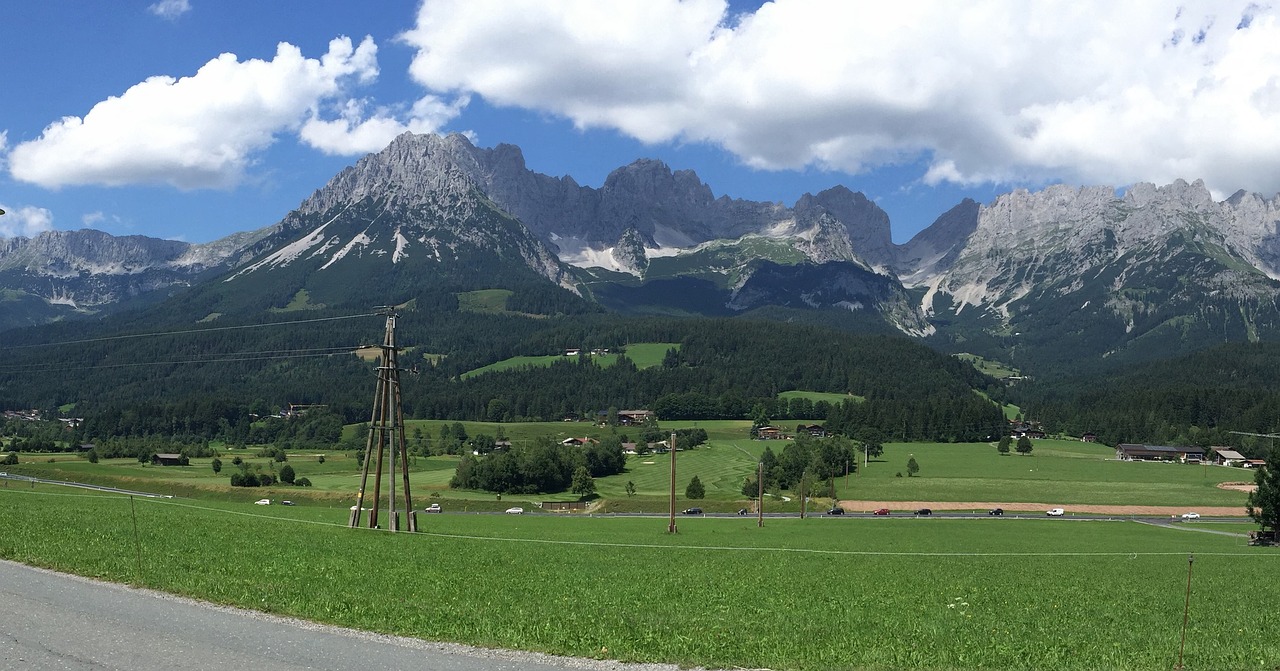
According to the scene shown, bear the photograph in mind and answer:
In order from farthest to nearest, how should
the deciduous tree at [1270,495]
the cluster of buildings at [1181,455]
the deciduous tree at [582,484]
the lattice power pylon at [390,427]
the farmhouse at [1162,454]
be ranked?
the farmhouse at [1162,454] < the cluster of buildings at [1181,455] < the deciduous tree at [582,484] < the deciduous tree at [1270,495] < the lattice power pylon at [390,427]

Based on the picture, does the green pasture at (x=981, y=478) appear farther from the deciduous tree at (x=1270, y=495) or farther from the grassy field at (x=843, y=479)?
the deciduous tree at (x=1270, y=495)

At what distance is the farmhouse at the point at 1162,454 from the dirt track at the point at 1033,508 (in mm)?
69736

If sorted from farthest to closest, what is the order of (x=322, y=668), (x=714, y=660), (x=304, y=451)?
1. (x=304, y=451)
2. (x=714, y=660)
3. (x=322, y=668)

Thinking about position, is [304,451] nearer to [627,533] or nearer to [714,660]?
[627,533]

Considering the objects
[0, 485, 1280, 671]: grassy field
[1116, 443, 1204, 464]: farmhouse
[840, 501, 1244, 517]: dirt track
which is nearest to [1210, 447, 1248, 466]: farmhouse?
[1116, 443, 1204, 464]: farmhouse

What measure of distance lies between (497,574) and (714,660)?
15.8 meters

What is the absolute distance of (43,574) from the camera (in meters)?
27.2

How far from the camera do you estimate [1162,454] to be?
18812 cm

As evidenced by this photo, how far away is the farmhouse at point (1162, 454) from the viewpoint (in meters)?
186

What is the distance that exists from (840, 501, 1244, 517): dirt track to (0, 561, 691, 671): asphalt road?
3852 inches

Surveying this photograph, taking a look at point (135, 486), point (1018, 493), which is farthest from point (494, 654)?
point (1018, 493)

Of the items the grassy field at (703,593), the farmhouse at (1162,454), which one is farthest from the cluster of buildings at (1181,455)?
the grassy field at (703,593)

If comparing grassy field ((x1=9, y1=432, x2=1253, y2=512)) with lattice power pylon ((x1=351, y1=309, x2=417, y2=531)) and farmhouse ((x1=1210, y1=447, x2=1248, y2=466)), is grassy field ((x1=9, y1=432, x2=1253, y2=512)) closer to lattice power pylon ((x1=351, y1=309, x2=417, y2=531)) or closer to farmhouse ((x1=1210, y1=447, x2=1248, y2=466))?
farmhouse ((x1=1210, y1=447, x2=1248, y2=466))

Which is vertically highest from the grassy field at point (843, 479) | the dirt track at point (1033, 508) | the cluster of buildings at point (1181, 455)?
the cluster of buildings at point (1181, 455)
